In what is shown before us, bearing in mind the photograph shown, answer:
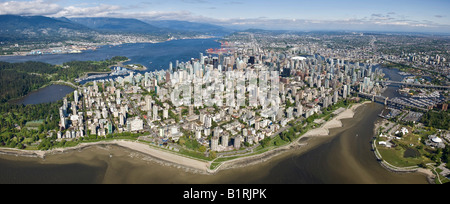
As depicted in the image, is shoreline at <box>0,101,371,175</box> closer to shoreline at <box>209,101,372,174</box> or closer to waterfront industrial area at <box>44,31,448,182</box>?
shoreline at <box>209,101,372,174</box>

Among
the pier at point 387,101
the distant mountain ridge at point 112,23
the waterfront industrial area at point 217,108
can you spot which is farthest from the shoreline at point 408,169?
the distant mountain ridge at point 112,23

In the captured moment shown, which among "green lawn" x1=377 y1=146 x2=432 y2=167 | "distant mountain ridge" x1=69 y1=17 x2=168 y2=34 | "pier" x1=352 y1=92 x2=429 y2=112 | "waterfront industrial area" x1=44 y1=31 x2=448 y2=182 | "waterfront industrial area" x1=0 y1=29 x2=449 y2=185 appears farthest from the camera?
"distant mountain ridge" x1=69 y1=17 x2=168 y2=34

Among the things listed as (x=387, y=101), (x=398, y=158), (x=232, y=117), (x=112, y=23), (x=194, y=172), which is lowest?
(x=194, y=172)

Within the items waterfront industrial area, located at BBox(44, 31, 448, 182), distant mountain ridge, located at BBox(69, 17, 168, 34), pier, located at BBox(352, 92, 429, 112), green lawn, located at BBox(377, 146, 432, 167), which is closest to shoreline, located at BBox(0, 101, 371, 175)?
waterfront industrial area, located at BBox(44, 31, 448, 182)

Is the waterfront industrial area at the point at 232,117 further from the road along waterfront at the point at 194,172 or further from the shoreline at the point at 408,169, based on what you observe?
the road along waterfront at the point at 194,172

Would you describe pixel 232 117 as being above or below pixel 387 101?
below

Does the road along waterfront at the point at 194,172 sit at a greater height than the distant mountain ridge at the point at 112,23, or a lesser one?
lesser

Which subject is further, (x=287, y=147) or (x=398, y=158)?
(x=287, y=147)

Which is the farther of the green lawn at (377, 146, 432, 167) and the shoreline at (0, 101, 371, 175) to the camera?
the green lawn at (377, 146, 432, 167)

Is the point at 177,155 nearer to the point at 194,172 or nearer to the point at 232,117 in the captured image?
the point at 194,172

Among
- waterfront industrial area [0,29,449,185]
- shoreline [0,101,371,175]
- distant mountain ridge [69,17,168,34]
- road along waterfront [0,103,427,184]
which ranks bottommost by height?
road along waterfront [0,103,427,184]

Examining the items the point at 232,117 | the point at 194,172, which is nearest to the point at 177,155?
the point at 194,172

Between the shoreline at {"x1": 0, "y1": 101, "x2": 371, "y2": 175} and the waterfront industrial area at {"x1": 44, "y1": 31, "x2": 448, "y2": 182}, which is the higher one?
the waterfront industrial area at {"x1": 44, "y1": 31, "x2": 448, "y2": 182}
